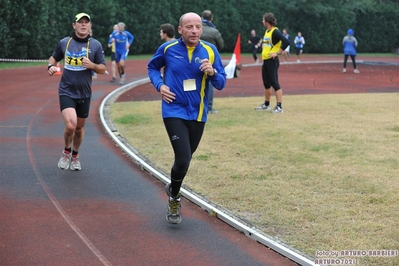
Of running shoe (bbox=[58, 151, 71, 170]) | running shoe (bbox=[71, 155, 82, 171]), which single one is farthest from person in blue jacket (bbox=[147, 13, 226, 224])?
running shoe (bbox=[58, 151, 71, 170])

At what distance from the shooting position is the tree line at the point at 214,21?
32.0 m

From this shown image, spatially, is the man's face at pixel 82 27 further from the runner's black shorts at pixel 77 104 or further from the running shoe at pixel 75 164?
the running shoe at pixel 75 164

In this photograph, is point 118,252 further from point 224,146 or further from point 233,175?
point 224,146

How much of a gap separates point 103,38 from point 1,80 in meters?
15.5

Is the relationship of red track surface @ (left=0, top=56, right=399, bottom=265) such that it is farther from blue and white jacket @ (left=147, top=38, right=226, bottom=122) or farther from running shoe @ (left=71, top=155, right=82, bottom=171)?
blue and white jacket @ (left=147, top=38, right=226, bottom=122)

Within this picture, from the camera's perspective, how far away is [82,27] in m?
9.14

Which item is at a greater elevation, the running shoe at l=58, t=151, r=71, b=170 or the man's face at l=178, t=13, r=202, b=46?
the man's face at l=178, t=13, r=202, b=46

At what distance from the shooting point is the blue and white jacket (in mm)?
7062

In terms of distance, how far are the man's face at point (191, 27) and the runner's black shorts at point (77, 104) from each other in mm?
2813

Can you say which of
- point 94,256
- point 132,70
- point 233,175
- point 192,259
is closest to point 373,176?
point 233,175

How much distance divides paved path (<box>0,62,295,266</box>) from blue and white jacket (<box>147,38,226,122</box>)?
121 cm

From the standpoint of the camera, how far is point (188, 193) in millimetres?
8344

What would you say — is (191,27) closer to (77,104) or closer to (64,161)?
(77,104)

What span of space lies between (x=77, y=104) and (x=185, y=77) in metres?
2.82
